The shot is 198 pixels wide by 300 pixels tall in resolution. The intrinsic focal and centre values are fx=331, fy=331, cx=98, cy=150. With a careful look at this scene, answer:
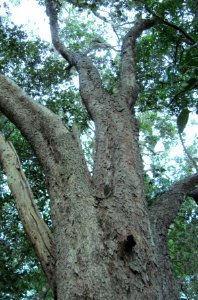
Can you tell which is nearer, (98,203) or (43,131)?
(98,203)

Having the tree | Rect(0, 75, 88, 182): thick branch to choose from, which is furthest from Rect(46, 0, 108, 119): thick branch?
Rect(0, 75, 88, 182): thick branch

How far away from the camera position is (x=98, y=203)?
215 cm

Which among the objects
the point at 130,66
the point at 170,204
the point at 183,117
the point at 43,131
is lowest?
the point at 183,117

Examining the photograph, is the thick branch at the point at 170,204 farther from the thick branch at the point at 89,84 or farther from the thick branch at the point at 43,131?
the thick branch at the point at 89,84

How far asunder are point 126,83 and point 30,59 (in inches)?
186

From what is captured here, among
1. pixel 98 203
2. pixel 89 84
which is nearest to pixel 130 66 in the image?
pixel 89 84

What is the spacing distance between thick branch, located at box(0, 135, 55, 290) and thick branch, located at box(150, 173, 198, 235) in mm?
1056

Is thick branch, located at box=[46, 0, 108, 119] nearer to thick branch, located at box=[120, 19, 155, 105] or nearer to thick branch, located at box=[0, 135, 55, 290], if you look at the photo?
thick branch, located at box=[120, 19, 155, 105]

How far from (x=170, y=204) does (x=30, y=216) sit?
1450 millimetres

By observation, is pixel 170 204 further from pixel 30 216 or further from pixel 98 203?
pixel 30 216

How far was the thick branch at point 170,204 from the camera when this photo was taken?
2883 mm

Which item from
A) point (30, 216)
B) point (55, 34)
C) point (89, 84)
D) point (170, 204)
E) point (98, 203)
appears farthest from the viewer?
point (55, 34)

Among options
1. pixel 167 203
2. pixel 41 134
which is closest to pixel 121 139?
pixel 41 134

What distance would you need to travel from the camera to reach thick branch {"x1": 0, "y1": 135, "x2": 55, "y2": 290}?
2.04 meters
